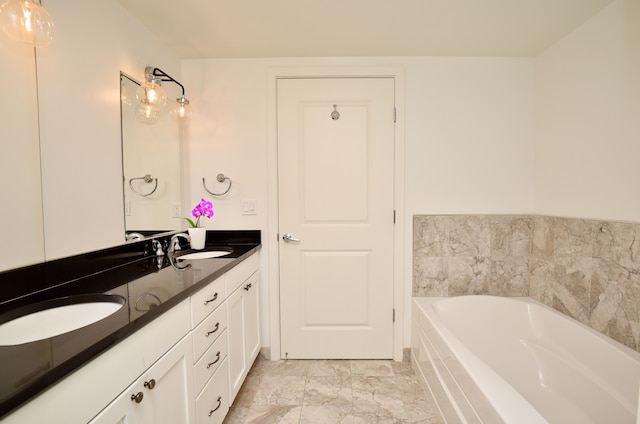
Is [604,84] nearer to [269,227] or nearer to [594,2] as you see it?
[594,2]

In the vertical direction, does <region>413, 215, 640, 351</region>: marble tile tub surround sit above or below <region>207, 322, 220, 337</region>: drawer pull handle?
above

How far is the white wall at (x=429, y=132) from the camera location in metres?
1.97

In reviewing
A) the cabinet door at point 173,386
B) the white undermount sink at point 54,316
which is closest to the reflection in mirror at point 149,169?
the white undermount sink at point 54,316

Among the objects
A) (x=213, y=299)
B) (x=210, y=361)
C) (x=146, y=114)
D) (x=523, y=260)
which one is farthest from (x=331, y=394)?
(x=146, y=114)

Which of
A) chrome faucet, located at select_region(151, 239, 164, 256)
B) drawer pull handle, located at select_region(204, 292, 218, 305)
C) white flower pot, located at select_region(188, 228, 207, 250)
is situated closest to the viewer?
drawer pull handle, located at select_region(204, 292, 218, 305)

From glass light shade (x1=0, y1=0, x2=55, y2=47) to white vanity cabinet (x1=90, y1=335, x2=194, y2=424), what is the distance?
1.20m

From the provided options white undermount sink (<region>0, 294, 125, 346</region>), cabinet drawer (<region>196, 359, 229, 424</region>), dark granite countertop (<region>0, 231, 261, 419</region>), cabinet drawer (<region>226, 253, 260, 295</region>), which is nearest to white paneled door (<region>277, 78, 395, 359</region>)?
cabinet drawer (<region>226, 253, 260, 295</region>)

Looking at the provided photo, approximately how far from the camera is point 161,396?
0.90m

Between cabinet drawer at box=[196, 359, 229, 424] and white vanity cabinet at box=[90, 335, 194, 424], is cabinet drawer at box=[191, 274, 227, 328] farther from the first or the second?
cabinet drawer at box=[196, 359, 229, 424]

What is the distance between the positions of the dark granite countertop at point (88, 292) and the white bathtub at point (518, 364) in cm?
123

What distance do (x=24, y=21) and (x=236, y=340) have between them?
5.30ft

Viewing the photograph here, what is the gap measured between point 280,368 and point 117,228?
4.72ft

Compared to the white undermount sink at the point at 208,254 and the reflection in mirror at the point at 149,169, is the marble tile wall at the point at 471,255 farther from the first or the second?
the reflection in mirror at the point at 149,169

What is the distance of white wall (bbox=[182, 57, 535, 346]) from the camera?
1966mm
